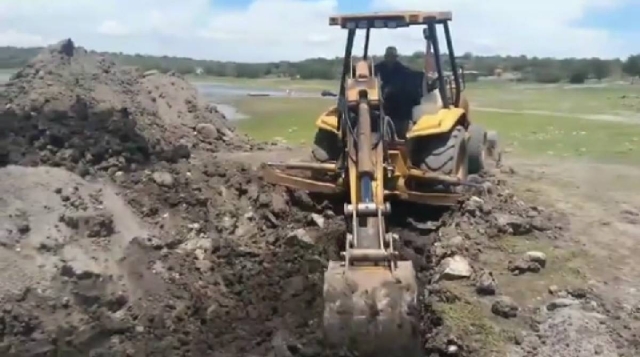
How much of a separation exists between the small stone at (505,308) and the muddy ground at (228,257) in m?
0.02

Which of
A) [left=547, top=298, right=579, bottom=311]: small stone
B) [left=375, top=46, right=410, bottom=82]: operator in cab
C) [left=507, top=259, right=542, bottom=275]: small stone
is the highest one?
[left=375, top=46, right=410, bottom=82]: operator in cab

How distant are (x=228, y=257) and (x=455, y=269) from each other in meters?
2.04

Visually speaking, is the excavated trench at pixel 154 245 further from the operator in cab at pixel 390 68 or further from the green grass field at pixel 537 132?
the green grass field at pixel 537 132

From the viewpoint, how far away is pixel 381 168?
781 centimetres

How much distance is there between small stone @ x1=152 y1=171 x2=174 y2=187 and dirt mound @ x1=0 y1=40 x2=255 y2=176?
34 cm

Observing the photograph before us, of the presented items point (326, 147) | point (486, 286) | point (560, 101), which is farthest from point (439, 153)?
point (560, 101)

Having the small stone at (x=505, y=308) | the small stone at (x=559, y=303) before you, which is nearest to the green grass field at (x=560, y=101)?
the small stone at (x=559, y=303)

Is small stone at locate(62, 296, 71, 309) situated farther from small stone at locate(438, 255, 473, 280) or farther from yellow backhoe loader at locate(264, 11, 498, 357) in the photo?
small stone at locate(438, 255, 473, 280)

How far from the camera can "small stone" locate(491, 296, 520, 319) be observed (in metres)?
7.21

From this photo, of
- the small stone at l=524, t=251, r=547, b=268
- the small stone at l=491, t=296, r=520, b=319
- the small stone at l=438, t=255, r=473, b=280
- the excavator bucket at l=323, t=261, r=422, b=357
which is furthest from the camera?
the small stone at l=524, t=251, r=547, b=268

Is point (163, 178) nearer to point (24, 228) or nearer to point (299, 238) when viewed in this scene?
point (299, 238)

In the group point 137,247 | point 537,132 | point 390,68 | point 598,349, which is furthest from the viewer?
point 537,132

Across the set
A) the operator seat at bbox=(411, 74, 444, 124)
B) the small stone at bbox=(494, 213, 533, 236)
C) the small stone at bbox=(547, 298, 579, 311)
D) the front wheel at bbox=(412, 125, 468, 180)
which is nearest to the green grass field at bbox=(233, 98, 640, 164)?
the small stone at bbox=(494, 213, 533, 236)

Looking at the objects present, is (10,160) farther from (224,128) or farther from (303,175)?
(224,128)
